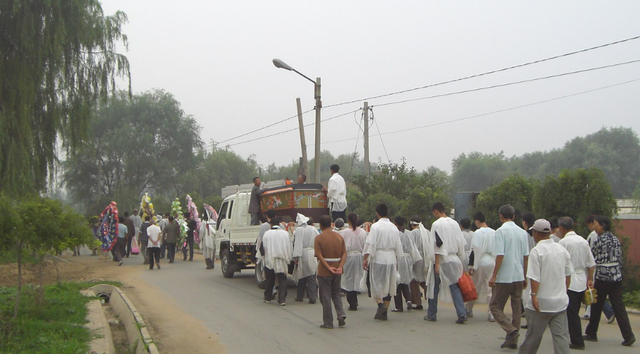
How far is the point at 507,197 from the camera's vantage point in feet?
54.3

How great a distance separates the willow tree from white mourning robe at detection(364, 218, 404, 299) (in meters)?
12.6

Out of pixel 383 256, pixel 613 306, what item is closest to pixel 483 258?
pixel 383 256

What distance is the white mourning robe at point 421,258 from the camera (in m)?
11.3

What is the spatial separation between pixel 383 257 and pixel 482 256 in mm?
1699

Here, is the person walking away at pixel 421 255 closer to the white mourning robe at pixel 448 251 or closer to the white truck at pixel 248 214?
the white mourning robe at pixel 448 251

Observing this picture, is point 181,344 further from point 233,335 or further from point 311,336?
point 311,336

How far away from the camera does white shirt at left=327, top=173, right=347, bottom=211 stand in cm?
1414

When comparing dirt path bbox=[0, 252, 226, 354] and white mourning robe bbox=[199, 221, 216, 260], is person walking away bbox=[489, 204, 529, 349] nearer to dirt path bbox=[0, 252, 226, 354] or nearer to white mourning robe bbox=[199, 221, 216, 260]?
dirt path bbox=[0, 252, 226, 354]

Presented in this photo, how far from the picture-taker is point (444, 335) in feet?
29.9

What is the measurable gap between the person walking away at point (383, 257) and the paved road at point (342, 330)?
1.87ft

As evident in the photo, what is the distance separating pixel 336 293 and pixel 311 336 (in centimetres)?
103

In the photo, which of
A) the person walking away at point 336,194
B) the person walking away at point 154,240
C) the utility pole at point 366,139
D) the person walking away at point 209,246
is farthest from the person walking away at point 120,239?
the person walking away at point 336,194

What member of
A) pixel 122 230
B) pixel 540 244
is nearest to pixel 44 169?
pixel 122 230

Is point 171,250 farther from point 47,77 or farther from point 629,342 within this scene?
point 629,342
